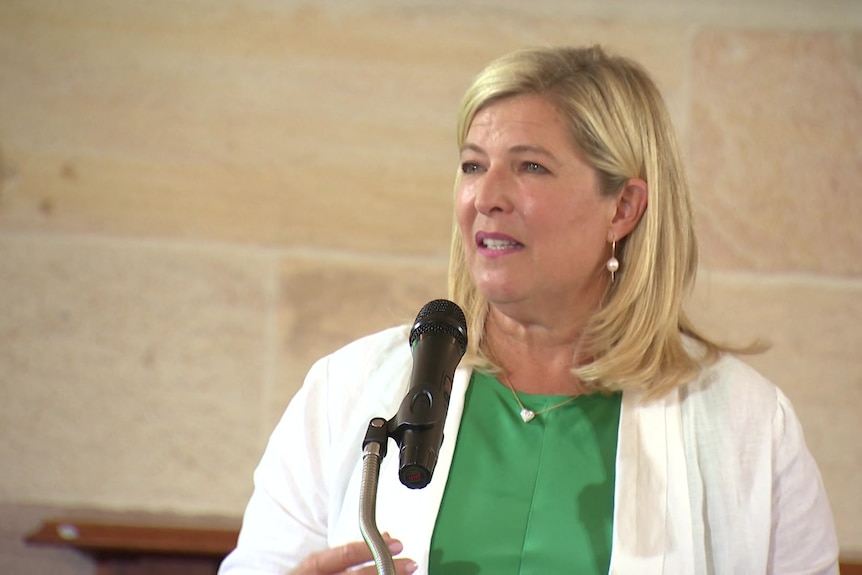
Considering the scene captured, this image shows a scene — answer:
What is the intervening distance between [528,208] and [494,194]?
8 centimetres

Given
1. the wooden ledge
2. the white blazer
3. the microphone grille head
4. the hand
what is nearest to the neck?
the white blazer

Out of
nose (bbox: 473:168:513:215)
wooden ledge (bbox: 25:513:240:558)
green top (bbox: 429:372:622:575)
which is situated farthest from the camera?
wooden ledge (bbox: 25:513:240:558)

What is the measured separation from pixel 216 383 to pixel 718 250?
1.56m

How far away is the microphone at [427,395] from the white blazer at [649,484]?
621 mm

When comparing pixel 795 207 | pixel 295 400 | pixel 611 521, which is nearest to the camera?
pixel 611 521

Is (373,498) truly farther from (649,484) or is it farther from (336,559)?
(649,484)

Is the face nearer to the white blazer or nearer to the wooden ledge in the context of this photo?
the white blazer

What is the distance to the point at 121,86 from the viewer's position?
3244mm

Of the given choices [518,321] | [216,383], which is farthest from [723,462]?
[216,383]

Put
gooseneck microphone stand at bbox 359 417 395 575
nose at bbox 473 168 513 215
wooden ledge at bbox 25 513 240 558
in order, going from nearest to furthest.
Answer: gooseneck microphone stand at bbox 359 417 395 575 → nose at bbox 473 168 513 215 → wooden ledge at bbox 25 513 240 558

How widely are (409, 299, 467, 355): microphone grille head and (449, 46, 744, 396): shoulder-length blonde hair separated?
0.71 meters

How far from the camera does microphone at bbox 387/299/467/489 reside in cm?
135

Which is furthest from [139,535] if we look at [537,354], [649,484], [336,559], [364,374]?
[649,484]

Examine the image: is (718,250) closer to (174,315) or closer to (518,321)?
(518,321)
